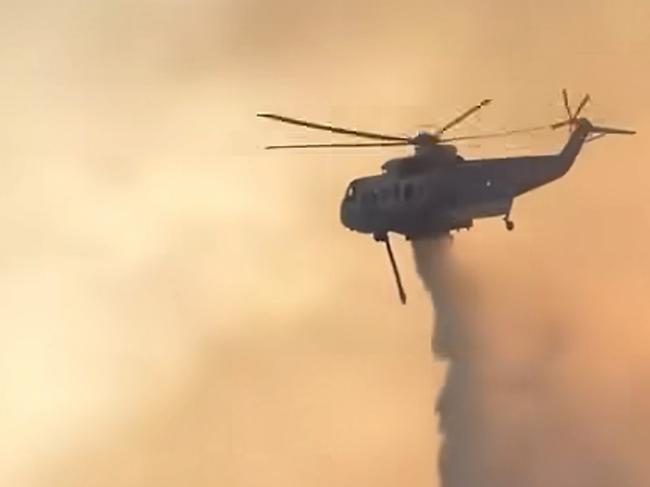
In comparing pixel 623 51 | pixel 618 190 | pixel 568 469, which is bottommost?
pixel 568 469

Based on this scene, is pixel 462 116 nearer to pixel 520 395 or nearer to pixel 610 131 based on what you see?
pixel 610 131

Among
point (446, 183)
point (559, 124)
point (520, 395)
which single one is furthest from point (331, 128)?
point (520, 395)

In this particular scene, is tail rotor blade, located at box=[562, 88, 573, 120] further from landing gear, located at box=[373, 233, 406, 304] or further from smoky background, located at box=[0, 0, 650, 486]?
landing gear, located at box=[373, 233, 406, 304]

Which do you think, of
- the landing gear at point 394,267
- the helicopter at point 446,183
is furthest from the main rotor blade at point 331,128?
the landing gear at point 394,267

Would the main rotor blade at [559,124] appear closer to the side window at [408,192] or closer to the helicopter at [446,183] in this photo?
the helicopter at [446,183]

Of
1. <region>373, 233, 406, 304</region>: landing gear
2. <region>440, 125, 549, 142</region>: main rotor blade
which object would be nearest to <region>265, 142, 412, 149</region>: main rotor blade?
<region>440, 125, 549, 142</region>: main rotor blade

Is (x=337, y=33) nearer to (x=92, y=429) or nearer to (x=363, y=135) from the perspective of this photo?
(x=363, y=135)

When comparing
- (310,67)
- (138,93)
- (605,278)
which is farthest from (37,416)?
(605,278)
